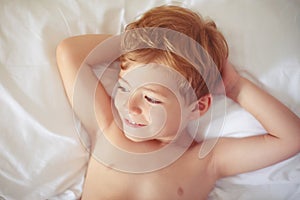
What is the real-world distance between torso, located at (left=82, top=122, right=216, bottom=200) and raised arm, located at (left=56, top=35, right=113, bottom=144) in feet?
0.19

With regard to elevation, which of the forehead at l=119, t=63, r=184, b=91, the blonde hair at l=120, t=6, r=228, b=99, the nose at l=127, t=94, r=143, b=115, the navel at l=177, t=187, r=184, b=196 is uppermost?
the blonde hair at l=120, t=6, r=228, b=99

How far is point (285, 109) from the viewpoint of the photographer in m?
0.88

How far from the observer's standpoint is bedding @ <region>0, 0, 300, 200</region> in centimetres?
84

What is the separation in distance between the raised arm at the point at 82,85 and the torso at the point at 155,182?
0.19 feet

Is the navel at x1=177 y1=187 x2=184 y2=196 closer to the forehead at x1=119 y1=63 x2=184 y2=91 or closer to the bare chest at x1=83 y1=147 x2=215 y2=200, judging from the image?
the bare chest at x1=83 y1=147 x2=215 y2=200

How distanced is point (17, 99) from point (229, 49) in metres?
0.49

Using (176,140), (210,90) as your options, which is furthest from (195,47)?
(176,140)

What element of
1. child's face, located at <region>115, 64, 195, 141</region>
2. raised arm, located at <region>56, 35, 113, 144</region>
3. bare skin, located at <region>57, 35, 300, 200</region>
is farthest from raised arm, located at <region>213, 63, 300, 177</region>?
raised arm, located at <region>56, 35, 113, 144</region>

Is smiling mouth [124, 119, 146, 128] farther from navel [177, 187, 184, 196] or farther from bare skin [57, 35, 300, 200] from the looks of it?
navel [177, 187, 184, 196]

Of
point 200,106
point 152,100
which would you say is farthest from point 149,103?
point 200,106

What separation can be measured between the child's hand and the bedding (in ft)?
0.11

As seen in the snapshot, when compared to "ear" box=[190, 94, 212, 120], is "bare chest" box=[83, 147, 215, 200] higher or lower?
lower

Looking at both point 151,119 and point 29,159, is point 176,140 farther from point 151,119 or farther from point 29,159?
point 29,159

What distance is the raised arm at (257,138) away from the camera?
0.85 m
